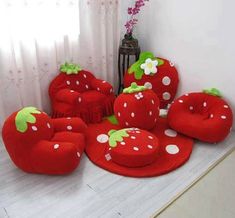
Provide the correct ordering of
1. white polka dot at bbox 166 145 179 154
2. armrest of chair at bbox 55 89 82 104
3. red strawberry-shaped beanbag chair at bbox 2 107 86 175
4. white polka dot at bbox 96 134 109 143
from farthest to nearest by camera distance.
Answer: armrest of chair at bbox 55 89 82 104 → white polka dot at bbox 96 134 109 143 → white polka dot at bbox 166 145 179 154 → red strawberry-shaped beanbag chair at bbox 2 107 86 175

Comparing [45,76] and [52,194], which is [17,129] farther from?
[45,76]

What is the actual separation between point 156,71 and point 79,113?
85 centimetres

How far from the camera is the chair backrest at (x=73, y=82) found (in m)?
2.36

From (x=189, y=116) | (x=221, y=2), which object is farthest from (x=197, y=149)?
(x=221, y=2)

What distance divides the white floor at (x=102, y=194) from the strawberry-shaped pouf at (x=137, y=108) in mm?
475

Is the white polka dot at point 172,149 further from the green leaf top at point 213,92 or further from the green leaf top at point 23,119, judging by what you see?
the green leaf top at point 23,119

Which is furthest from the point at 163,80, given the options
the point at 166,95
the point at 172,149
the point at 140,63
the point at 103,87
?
the point at 172,149

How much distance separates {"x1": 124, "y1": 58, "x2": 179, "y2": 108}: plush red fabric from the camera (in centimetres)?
252

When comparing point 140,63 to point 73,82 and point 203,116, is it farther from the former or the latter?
point 203,116

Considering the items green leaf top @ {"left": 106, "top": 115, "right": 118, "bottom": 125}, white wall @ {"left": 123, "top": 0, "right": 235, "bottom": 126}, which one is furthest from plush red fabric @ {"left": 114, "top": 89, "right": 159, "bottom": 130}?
white wall @ {"left": 123, "top": 0, "right": 235, "bottom": 126}

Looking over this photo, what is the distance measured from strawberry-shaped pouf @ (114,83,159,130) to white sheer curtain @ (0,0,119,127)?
0.72 meters

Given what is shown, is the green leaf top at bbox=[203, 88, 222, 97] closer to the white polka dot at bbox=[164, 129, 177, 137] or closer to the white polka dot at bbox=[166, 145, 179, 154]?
the white polka dot at bbox=[164, 129, 177, 137]

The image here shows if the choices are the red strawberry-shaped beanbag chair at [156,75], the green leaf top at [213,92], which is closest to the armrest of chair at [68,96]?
the red strawberry-shaped beanbag chair at [156,75]

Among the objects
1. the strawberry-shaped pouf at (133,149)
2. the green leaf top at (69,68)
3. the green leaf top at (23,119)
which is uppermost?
the green leaf top at (69,68)
